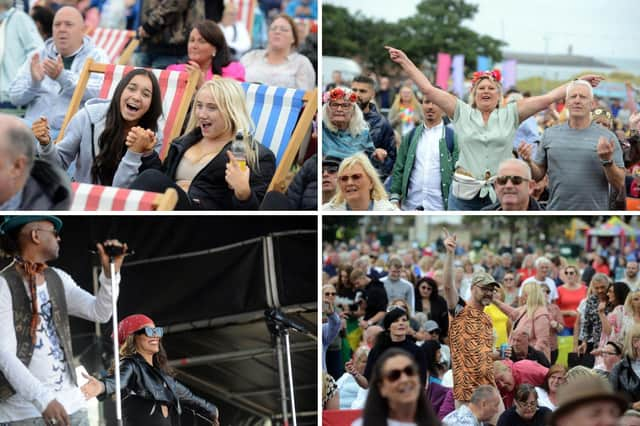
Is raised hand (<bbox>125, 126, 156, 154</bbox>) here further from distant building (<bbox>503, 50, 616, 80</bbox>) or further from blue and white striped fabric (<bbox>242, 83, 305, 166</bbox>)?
distant building (<bbox>503, 50, 616, 80</bbox>)

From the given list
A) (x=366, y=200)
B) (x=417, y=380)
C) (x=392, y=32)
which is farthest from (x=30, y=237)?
(x=392, y=32)

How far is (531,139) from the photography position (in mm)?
6766

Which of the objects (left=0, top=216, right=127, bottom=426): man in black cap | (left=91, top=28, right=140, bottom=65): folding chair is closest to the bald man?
(left=0, top=216, right=127, bottom=426): man in black cap

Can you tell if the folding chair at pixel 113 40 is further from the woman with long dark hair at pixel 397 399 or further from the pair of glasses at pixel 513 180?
the woman with long dark hair at pixel 397 399

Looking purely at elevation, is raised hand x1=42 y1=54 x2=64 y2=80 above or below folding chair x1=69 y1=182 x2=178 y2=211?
above

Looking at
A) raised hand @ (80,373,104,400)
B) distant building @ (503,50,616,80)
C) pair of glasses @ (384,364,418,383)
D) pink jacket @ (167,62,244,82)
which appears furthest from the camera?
distant building @ (503,50,616,80)

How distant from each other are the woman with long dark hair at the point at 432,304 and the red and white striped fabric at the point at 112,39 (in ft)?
12.0

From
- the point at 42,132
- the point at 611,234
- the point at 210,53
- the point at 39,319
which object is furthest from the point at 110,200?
the point at 611,234

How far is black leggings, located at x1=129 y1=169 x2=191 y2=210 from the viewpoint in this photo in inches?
219

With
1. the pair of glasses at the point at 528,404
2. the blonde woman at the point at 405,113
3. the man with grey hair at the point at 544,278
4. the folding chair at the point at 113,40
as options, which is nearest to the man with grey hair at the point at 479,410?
the pair of glasses at the point at 528,404

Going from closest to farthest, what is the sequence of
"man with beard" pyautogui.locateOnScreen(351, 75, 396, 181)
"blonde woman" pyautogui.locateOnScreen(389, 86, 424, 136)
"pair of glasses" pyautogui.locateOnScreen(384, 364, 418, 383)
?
"pair of glasses" pyautogui.locateOnScreen(384, 364, 418, 383), "man with beard" pyautogui.locateOnScreen(351, 75, 396, 181), "blonde woman" pyautogui.locateOnScreen(389, 86, 424, 136)

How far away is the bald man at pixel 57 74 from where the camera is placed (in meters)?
6.11

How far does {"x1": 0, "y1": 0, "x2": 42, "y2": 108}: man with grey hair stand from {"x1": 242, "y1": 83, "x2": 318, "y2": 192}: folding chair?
1917mm

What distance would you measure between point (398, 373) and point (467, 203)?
168 centimetres
